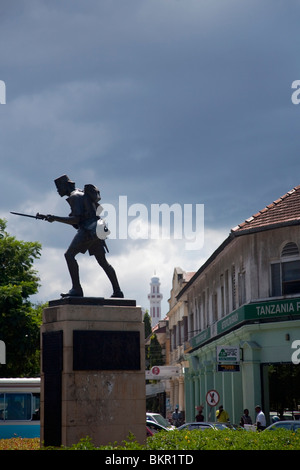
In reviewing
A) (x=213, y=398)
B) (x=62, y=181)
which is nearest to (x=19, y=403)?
(x=213, y=398)

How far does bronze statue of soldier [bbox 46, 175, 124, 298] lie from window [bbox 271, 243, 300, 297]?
18.5 m

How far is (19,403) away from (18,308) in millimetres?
9392

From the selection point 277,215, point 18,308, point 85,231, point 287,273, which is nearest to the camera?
point 85,231

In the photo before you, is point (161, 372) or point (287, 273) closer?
point (287, 273)

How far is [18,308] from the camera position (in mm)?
39281

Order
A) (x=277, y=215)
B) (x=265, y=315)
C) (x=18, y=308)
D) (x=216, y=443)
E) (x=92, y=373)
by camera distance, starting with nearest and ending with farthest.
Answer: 1. (x=216, y=443)
2. (x=92, y=373)
3. (x=265, y=315)
4. (x=277, y=215)
5. (x=18, y=308)

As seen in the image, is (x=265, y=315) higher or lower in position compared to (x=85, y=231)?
lower

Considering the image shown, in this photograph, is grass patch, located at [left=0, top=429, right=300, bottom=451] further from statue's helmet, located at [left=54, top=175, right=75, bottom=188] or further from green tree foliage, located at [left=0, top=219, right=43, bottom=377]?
green tree foliage, located at [left=0, top=219, right=43, bottom=377]

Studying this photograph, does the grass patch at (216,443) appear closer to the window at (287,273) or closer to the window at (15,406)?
the window at (15,406)

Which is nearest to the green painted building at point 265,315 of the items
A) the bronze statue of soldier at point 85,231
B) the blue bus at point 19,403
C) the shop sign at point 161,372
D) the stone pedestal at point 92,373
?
the blue bus at point 19,403

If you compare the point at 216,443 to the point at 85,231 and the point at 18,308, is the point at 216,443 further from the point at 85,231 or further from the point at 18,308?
the point at 18,308

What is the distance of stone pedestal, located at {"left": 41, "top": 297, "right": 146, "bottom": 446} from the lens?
14.0 m
